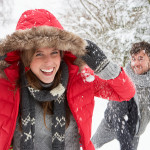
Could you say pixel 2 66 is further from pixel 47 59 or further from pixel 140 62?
pixel 140 62

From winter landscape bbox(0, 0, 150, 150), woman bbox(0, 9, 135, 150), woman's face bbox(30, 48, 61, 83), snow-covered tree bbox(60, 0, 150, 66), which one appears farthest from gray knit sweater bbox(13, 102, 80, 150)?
snow-covered tree bbox(60, 0, 150, 66)

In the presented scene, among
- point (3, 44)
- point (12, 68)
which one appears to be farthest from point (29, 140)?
point (3, 44)

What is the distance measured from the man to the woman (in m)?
0.97

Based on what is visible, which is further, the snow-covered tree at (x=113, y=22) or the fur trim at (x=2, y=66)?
the snow-covered tree at (x=113, y=22)

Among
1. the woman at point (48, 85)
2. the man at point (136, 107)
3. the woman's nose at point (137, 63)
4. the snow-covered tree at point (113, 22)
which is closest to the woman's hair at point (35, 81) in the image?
the woman at point (48, 85)

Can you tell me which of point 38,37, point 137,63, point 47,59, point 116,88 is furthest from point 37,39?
point 137,63

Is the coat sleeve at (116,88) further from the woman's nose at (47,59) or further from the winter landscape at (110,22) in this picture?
the winter landscape at (110,22)

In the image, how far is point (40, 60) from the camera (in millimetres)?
1577

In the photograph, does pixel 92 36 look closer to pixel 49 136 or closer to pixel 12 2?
pixel 12 2

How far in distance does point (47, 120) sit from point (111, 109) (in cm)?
141

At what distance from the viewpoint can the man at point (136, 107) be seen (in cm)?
261

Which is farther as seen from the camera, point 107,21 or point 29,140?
point 107,21

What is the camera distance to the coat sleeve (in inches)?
63.8

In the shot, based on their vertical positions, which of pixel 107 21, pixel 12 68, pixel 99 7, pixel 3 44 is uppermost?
pixel 3 44
